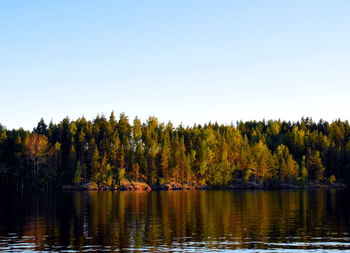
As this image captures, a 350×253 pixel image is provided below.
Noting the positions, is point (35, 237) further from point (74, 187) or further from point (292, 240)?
point (74, 187)

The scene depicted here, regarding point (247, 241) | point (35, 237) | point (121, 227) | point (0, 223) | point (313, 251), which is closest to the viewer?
point (313, 251)

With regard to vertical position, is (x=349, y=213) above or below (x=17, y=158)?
below

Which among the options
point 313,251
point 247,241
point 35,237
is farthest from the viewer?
point 35,237

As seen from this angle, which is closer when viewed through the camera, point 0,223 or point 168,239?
point 168,239

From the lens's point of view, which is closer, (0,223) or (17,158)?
(0,223)

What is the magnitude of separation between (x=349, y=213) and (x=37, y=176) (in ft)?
456

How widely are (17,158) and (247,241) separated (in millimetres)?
160073

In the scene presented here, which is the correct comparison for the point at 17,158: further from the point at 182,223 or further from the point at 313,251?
the point at 313,251

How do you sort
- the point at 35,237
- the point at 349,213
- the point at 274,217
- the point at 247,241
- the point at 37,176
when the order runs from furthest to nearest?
the point at 37,176, the point at 349,213, the point at 274,217, the point at 35,237, the point at 247,241

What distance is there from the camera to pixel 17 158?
192m

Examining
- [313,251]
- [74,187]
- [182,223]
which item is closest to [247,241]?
[313,251]

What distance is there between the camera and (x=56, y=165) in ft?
640

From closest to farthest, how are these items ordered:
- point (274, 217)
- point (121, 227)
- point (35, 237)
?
point (35, 237), point (121, 227), point (274, 217)

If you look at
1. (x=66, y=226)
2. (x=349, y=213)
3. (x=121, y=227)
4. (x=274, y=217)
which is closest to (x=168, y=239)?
(x=121, y=227)
